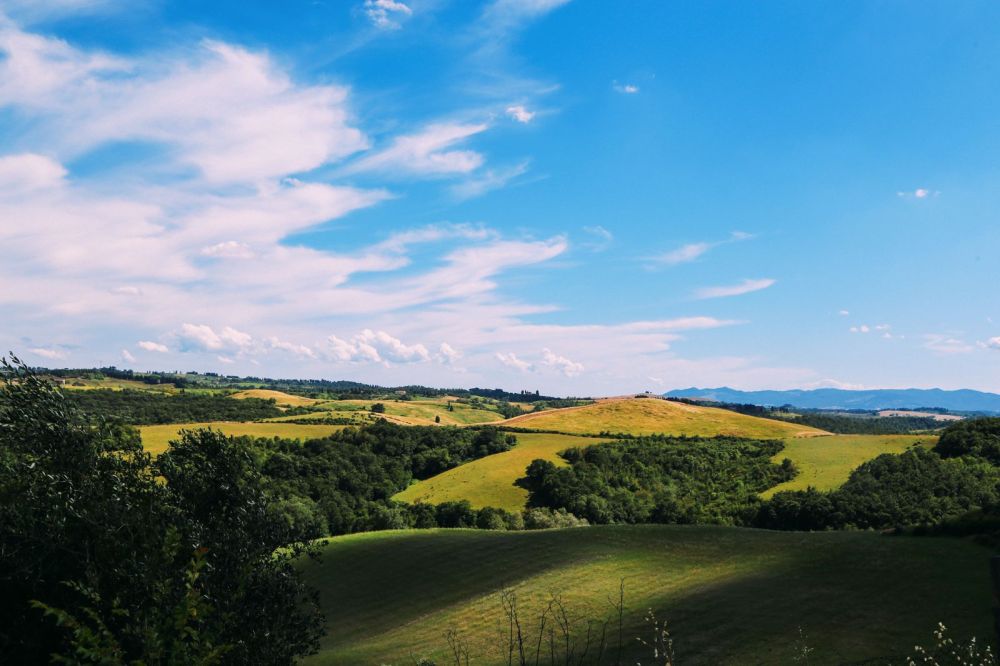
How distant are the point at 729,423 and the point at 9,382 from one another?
163709 mm

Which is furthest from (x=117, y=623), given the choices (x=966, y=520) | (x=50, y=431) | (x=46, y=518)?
(x=966, y=520)

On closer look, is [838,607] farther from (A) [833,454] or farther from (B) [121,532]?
(A) [833,454]

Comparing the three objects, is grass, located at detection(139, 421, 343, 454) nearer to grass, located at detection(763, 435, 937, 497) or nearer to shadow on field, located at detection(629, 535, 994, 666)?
grass, located at detection(763, 435, 937, 497)

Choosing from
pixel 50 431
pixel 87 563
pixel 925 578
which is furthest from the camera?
pixel 925 578

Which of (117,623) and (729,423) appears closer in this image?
(117,623)

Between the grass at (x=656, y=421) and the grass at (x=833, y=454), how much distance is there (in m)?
24.5

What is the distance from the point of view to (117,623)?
16.7 meters

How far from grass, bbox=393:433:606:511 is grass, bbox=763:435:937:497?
39.8 meters

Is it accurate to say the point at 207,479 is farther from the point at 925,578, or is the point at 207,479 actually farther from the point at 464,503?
the point at 464,503

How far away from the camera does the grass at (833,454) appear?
325ft

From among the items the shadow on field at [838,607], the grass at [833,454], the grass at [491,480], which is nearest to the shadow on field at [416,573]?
the shadow on field at [838,607]

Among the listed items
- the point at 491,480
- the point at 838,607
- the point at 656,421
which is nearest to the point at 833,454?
the point at 491,480

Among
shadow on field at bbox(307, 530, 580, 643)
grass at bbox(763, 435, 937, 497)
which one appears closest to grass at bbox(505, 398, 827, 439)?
grass at bbox(763, 435, 937, 497)

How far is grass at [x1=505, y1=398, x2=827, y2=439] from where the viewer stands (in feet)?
520
